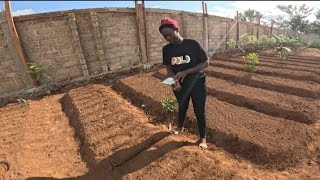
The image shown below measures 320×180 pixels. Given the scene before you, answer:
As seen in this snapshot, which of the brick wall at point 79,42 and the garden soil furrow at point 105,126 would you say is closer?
the garden soil furrow at point 105,126

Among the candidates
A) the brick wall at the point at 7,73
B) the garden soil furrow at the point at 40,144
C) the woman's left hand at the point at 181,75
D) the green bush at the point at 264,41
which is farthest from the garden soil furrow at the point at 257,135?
the green bush at the point at 264,41

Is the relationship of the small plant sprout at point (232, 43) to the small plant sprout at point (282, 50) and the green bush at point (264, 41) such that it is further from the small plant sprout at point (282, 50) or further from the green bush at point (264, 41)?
the green bush at point (264, 41)

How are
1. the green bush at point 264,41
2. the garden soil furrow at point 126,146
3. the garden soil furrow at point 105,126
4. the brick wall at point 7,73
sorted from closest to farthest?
the garden soil furrow at point 126,146 → the garden soil furrow at point 105,126 → the brick wall at point 7,73 → the green bush at point 264,41

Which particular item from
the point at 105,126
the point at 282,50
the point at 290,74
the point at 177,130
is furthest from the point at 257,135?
the point at 282,50

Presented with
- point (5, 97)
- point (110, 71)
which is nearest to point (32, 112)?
point (5, 97)

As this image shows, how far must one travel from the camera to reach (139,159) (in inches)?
128

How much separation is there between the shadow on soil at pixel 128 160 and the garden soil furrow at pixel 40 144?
0.72 feet

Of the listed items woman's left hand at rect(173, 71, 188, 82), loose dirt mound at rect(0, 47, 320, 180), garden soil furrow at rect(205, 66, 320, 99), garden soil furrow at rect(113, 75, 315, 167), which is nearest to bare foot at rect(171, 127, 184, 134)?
loose dirt mound at rect(0, 47, 320, 180)

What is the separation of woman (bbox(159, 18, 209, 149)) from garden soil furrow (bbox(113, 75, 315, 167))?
24.2 inches

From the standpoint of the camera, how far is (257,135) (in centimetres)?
366

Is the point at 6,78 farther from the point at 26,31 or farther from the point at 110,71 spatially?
the point at 110,71

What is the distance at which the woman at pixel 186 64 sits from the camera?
9.90 ft

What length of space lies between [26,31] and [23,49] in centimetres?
48

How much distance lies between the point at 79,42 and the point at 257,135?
5610mm
